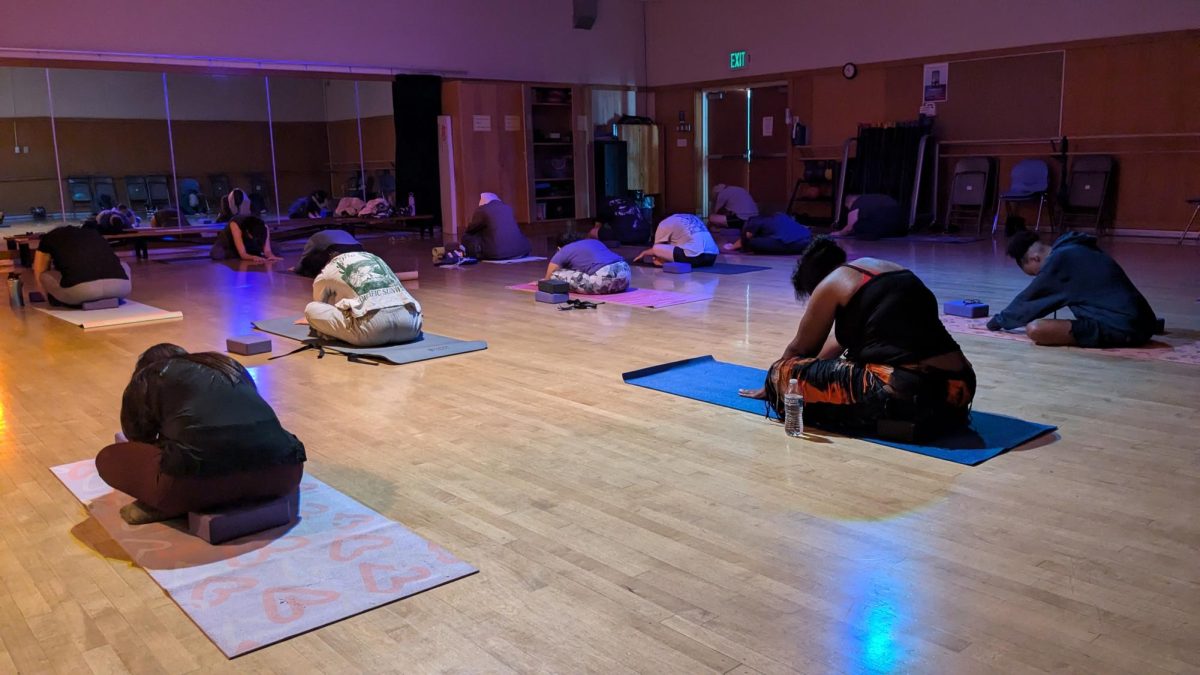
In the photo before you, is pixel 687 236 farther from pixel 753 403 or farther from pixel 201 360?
pixel 201 360

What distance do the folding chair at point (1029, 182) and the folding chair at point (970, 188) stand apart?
0.43m

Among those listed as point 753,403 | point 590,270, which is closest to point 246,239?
point 590,270

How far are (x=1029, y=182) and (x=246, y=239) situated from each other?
9328mm

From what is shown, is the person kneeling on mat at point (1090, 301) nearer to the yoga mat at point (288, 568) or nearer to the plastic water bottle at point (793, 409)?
the plastic water bottle at point (793, 409)

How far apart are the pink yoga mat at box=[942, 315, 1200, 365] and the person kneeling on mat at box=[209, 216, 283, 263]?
8007 millimetres

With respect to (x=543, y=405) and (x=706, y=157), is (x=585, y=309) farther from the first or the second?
(x=706, y=157)

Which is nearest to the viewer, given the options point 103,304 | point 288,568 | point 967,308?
point 288,568

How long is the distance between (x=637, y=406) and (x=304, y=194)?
1044cm

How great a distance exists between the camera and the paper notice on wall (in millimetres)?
12305

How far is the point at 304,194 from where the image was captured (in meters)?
13.5

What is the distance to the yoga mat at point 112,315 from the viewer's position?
6.78 m

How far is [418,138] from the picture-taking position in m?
13.6

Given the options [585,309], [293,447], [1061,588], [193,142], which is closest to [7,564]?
[293,447]

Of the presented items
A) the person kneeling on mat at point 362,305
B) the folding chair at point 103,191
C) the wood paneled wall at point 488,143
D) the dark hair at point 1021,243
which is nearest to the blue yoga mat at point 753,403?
the person kneeling on mat at point 362,305
